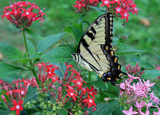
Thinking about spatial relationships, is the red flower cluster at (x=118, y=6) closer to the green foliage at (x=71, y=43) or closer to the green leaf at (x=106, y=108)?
the green foliage at (x=71, y=43)

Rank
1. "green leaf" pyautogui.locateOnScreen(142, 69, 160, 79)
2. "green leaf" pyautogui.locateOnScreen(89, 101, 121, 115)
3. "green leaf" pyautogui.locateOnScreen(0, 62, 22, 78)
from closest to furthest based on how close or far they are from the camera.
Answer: "green leaf" pyautogui.locateOnScreen(89, 101, 121, 115) → "green leaf" pyautogui.locateOnScreen(142, 69, 160, 79) → "green leaf" pyautogui.locateOnScreen(0, 62, 22, 78)

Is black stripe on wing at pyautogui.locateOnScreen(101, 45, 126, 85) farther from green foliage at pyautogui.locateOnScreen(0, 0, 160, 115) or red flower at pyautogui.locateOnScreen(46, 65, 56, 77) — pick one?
red flower at pyautogui.locateOnScreen(46, 65, 56, 77)

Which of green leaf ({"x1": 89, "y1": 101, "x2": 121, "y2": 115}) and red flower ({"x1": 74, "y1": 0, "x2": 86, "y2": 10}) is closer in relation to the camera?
green leaf ({"x1": 89, "y1": 101, "x2": 121, "y2": 115})

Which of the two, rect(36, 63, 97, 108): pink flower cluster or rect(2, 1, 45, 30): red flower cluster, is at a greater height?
rect(2, 1, 45, 30): red flower cluster

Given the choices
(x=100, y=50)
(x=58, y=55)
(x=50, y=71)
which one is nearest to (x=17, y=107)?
(x=50, y=71)

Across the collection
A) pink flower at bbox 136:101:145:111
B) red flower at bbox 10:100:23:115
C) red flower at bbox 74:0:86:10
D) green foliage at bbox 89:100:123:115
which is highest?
red flower at bbox 74:0:86:10

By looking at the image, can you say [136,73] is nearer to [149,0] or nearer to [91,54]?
[91,54]

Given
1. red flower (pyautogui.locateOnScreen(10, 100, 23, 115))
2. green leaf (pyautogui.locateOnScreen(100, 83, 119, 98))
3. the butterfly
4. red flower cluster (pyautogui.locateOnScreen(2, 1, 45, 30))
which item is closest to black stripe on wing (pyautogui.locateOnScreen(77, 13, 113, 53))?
the butterfly
